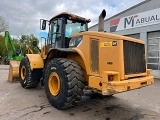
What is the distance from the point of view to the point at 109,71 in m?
4.47

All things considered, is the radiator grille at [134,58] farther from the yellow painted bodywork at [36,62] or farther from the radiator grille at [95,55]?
the yellow painted bodywork at [36,62]

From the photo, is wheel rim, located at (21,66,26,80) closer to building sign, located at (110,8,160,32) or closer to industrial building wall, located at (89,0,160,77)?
industrial building wall, located at (89,0,160,77)

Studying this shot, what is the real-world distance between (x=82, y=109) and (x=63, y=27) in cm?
267

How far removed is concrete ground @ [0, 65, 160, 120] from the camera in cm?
480

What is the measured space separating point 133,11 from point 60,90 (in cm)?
1306

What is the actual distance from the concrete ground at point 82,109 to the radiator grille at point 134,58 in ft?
3.80

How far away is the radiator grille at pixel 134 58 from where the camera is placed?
4.71 m

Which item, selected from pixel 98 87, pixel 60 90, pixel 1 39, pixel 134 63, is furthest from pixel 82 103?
pixel 1 39

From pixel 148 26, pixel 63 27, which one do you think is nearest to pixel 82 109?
pixel 63 27

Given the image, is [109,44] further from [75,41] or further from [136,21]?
[136,21]

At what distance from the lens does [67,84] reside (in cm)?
477

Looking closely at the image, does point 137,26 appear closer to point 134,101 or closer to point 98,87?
point 134,101

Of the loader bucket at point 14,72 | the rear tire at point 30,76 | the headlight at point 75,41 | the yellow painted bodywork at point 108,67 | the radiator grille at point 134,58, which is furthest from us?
the loader bucket at point 14,72

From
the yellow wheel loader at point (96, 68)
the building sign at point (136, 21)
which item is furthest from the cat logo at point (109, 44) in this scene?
the building sign at point (136, 21)
